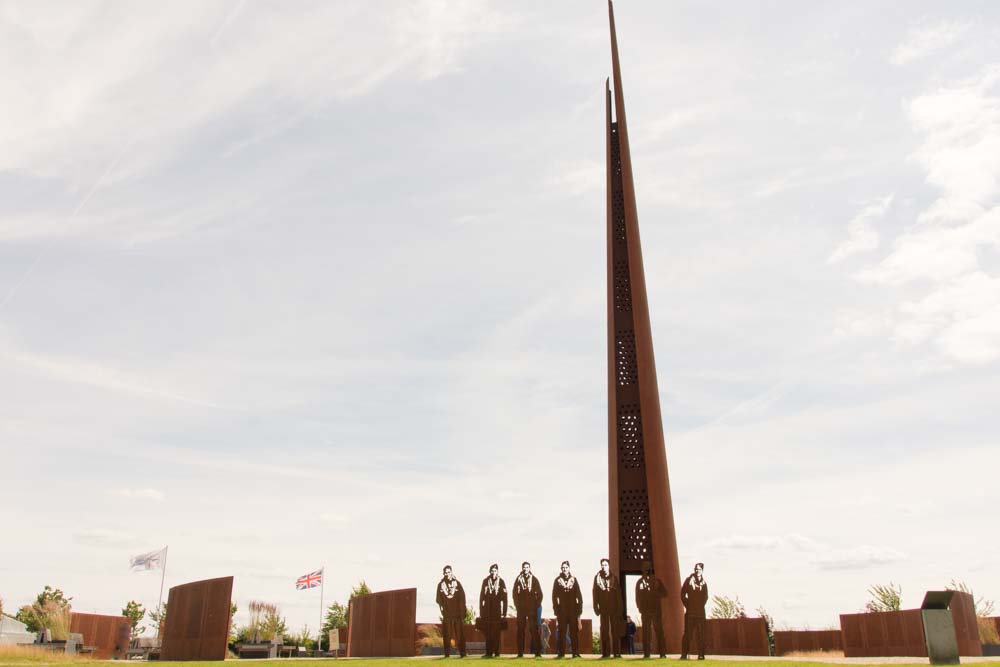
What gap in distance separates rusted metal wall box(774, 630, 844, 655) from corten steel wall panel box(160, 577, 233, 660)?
16.4 metres

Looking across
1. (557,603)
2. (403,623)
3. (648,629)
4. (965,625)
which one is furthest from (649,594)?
(965,625)

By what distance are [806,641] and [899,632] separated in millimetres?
4702

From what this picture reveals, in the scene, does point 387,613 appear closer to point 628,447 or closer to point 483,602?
point 483,602

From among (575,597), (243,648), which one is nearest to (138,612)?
(243,648)

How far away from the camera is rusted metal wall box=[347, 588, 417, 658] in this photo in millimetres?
17000

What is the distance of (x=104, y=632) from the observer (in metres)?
22.8

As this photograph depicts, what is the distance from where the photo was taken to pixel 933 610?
13508 mm

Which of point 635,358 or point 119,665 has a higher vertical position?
point 635,358

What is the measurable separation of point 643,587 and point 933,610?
5.36 meters

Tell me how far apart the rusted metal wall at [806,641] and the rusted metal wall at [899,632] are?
2.81m

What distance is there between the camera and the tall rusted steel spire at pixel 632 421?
22.2 m

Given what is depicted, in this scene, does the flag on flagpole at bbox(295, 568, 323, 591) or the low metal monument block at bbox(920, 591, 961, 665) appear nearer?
the low metal monument block at bbox(920, 591, 961, 665)

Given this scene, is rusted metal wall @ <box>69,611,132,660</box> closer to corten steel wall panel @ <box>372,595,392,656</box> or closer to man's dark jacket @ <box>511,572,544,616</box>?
corten steel wall panel @ <box>372,595,392,656</box>

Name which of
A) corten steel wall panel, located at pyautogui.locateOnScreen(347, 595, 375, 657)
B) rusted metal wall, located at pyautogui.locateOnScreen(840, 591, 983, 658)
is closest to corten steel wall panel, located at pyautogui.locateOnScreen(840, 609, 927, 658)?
rusted metal wall, located at pyautogui.locateOnScreen(840, 591, 983, 658)
